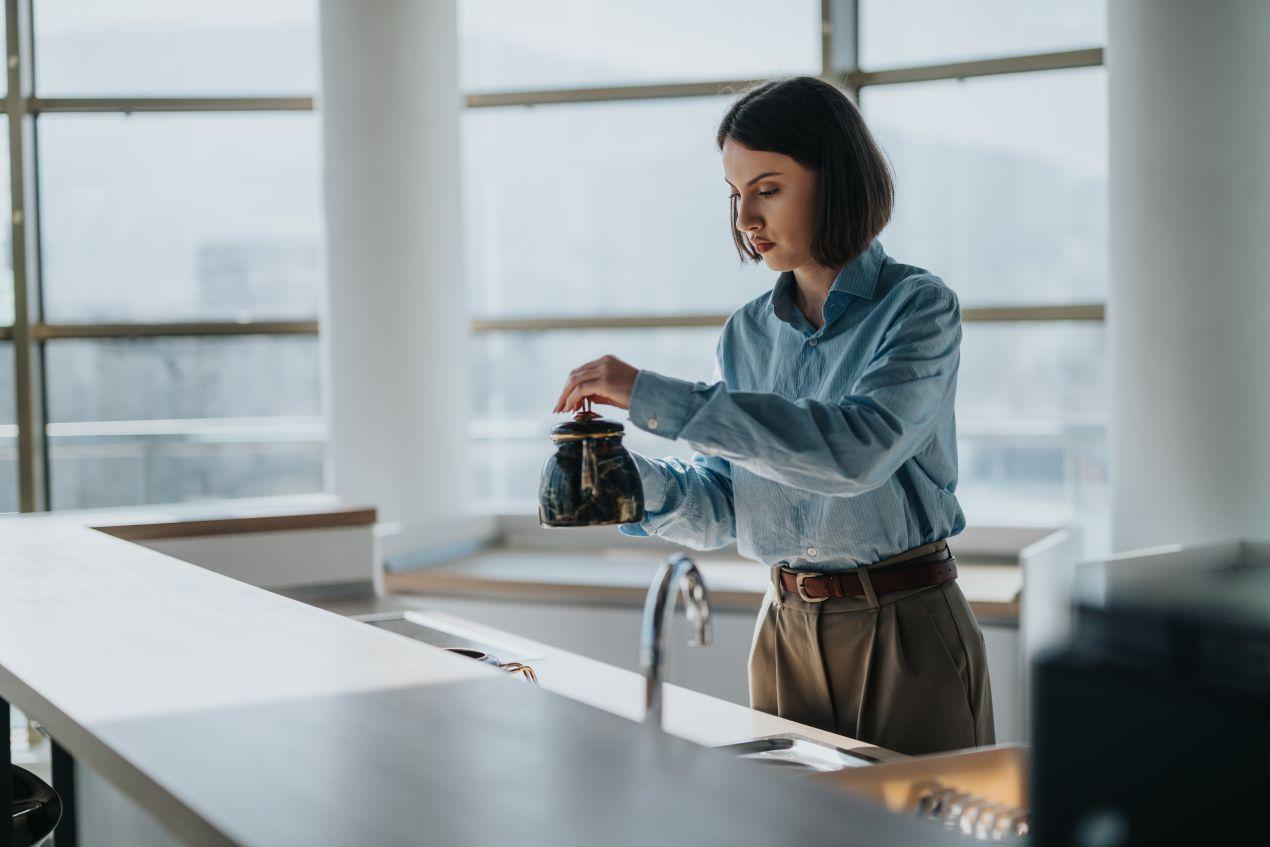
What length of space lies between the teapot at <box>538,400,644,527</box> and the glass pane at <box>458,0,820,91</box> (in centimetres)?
360

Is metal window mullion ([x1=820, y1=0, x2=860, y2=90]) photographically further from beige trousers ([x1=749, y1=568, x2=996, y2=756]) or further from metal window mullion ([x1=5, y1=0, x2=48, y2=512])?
beige trousers ([x1=749, y1=568, x2=996, y2=756])

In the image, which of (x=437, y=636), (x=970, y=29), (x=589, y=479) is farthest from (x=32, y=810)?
(x=970, y=29)

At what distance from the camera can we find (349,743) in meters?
1.05

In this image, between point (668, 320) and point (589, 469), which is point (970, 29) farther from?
point (589, 469)

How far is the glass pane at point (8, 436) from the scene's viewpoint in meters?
4.96

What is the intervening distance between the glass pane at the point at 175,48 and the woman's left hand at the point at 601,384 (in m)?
3.78

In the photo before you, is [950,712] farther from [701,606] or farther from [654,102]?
[654,102]

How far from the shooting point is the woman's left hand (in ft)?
4.99

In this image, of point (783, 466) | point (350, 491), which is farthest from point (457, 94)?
point (783, 466)

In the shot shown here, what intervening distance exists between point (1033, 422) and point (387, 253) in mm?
2363

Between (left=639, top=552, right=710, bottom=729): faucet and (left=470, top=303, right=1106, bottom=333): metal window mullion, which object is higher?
(left=470, top=303, right=1106, bottom=333): metal window mullion

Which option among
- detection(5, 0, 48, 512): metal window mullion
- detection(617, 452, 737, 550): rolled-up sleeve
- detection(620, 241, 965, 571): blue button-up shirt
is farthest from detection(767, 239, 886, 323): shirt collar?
detection(5, 0, 48, 512): metal window mullion

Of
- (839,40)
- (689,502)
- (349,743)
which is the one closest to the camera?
(349,743)

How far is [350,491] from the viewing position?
15.0 ft
